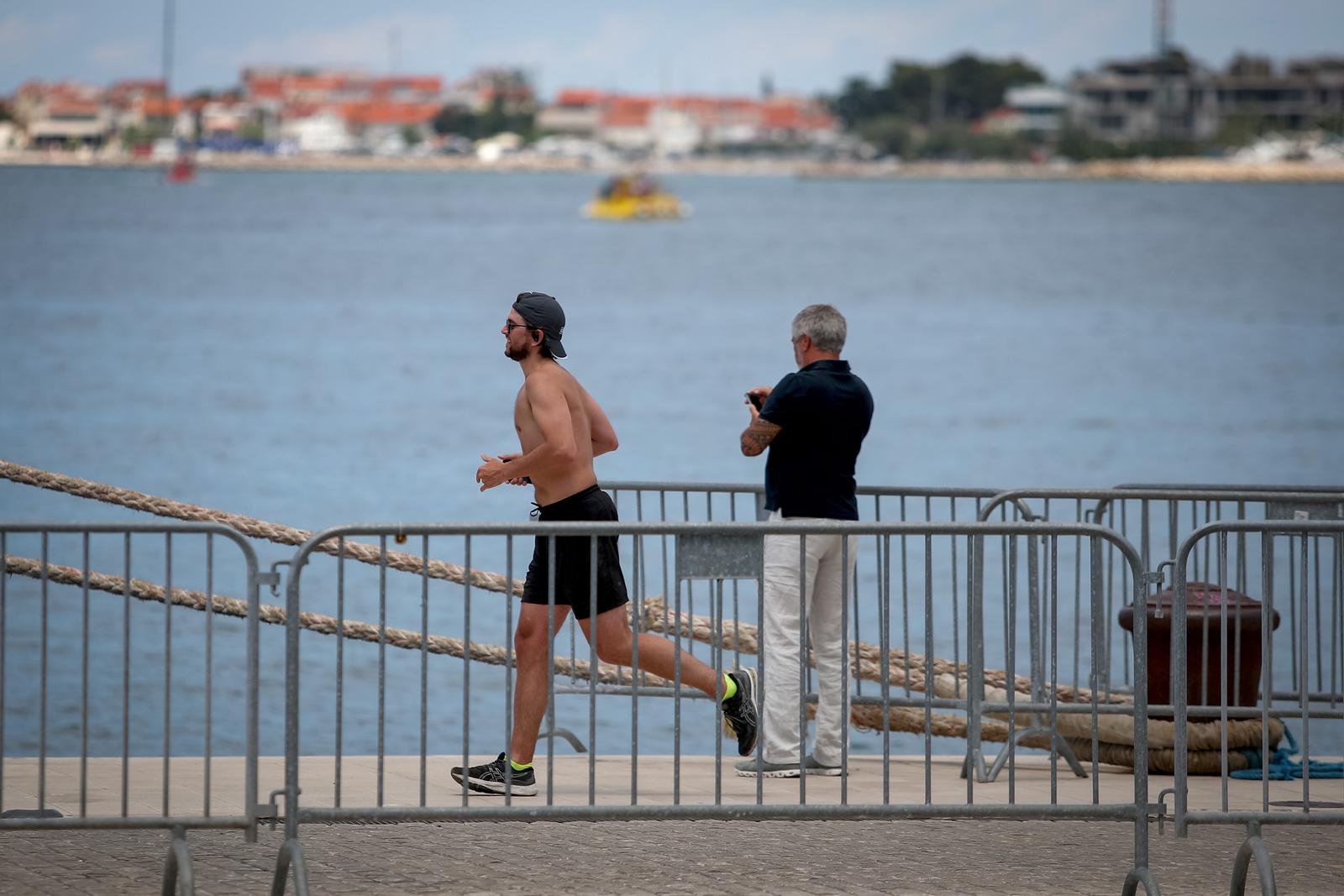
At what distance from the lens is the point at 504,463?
25.2ft

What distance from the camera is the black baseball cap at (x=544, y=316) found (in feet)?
25.4

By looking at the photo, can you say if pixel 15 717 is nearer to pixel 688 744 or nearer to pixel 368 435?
pixel 688 744

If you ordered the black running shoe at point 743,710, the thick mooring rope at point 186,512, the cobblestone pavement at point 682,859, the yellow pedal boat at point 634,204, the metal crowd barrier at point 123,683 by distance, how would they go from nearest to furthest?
the metal crowd barrier at point 123,683, the cobblestone pavement at point 682,859, the black running shoe at point 743,710, the thick mooring rope at point 186,512, the yellow pedal boat at point 634,204

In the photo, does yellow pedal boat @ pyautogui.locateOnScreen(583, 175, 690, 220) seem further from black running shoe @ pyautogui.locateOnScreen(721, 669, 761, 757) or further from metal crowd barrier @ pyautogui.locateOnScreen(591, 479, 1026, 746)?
black running shoe @ pyautogui.locateOnScreen(721, 669, 761, 757)

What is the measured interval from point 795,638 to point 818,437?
33.8 inches

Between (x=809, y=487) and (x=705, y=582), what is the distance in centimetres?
380

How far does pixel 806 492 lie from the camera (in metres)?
8.39

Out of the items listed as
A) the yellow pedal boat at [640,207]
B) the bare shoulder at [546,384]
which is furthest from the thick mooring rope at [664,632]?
the yellow pedal boat at [640,207]

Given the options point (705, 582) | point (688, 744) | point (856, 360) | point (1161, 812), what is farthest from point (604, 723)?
point (856, 360)

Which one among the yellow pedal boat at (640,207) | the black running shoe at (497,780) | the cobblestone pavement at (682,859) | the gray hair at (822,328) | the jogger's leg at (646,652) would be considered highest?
the yellow pedal boat at (640,207)

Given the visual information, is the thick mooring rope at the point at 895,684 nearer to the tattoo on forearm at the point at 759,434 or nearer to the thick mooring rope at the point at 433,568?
the thick mooring rope at the point at 433,568

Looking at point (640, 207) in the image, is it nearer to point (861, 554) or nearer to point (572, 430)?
point (861, 554)

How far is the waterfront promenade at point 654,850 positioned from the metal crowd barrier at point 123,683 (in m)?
0.10

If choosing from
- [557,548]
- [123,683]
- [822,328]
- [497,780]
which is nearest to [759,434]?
[822,328]
